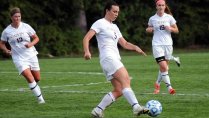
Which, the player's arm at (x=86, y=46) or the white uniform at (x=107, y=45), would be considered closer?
the player's arm at (x=86, y=46)

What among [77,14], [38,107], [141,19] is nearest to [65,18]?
[77,14]

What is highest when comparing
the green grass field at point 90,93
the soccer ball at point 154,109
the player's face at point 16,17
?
the player's face at point 16,17

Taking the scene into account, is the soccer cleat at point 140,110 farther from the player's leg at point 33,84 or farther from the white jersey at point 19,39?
the white jersey at point 19,39

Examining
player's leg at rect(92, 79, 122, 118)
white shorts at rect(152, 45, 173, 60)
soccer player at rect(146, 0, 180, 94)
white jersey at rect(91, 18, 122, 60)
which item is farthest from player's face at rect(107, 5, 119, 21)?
white shorts at rect(152, 45, 173, 60)

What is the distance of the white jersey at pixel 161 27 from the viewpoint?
16875 millimetres

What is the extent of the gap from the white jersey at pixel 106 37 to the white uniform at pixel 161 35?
487cm

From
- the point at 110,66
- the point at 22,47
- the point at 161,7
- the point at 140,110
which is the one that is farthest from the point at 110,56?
the point at 161,7

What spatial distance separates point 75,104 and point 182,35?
114 feet

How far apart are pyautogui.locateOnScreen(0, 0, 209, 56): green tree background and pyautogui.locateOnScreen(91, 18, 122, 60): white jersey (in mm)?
29209

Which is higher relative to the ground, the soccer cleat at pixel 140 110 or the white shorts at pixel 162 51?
the soccer cleat at pixel 140 110

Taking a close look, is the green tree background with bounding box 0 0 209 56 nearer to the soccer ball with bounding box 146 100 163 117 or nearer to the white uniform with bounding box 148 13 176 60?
the white uniform with bounding box 148 13 176 60

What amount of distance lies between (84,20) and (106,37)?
34.2 metres

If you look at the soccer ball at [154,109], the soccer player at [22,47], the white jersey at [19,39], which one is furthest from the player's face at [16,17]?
the soccer ball at [154,109]

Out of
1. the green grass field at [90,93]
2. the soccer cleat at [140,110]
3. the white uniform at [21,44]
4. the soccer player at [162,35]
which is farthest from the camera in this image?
the soccer player at [162,35]
